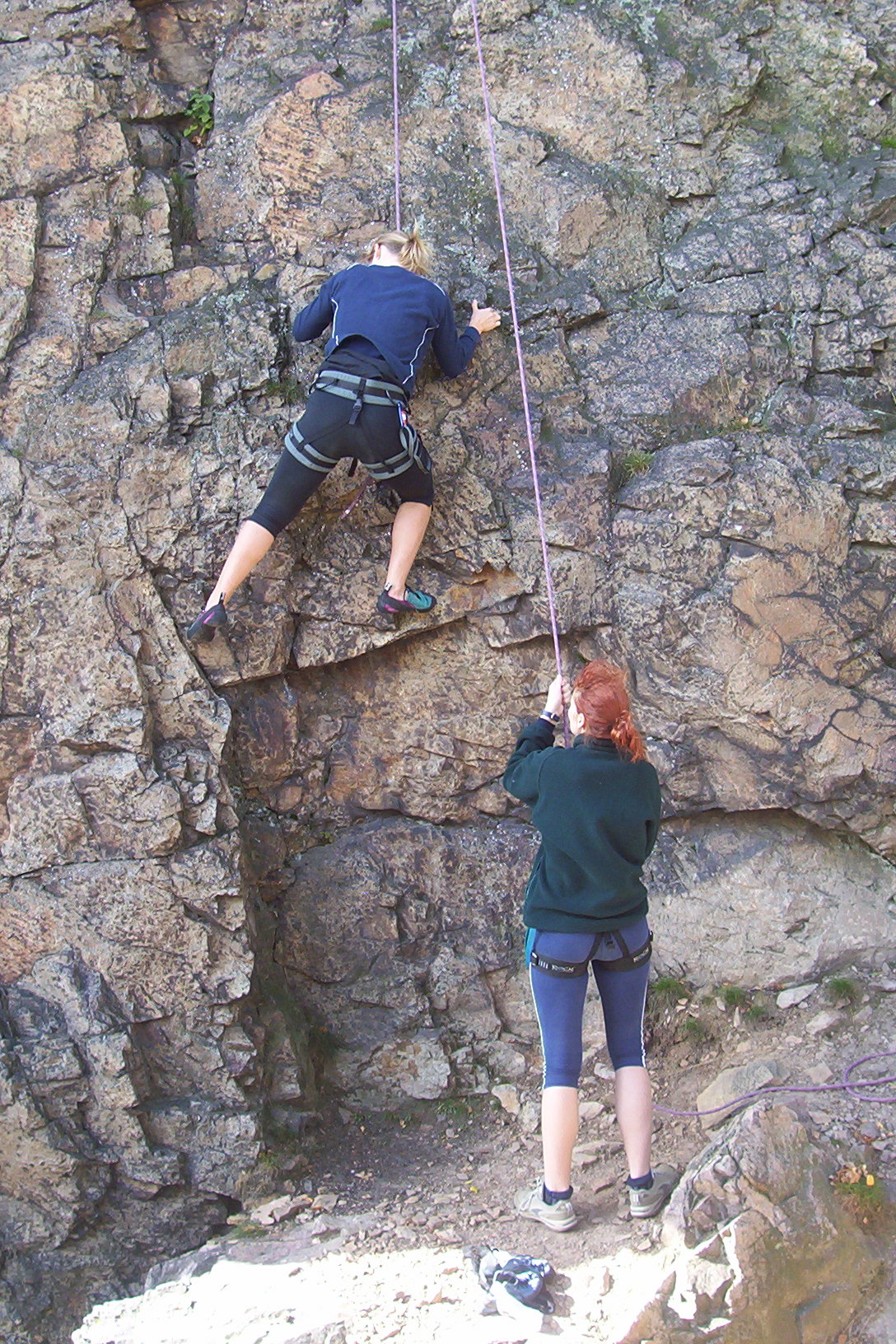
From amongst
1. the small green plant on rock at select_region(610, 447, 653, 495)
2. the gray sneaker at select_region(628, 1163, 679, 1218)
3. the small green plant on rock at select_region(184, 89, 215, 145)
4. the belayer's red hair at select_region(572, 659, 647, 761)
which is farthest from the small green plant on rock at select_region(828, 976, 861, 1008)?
the small green plant on rock at select_region(184, 89, 215, 145)

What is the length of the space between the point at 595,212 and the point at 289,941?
4.05 meters

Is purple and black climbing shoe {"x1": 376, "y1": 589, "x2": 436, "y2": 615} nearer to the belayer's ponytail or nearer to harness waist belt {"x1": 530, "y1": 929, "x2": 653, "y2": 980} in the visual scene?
the belayer's ponytail

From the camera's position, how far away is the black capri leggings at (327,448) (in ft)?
15.1

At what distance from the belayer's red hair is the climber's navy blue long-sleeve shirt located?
1714mm

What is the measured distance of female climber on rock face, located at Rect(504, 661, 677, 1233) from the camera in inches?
147

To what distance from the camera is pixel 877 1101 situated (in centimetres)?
426

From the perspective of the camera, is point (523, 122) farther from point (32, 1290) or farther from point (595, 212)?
point (32, 1290)

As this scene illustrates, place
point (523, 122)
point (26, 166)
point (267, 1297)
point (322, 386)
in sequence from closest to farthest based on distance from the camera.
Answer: point (267, 1297) < point (322, 386) < point (26, 166) < point (523, 122)

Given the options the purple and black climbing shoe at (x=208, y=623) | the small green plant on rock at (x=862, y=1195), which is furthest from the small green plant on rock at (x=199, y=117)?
the small green plant on rock at (x=862, y=1195)

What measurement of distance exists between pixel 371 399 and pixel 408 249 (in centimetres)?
78

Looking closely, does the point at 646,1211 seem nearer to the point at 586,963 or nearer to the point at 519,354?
the point at 586,963

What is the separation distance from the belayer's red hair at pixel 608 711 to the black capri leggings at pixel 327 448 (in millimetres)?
1510

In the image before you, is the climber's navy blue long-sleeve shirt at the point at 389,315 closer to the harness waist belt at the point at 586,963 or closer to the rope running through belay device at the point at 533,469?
the rope running through belay device at the point at 533,469

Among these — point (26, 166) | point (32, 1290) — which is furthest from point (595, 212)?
point (32, 1290)
